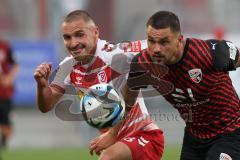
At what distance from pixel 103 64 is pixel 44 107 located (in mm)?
763

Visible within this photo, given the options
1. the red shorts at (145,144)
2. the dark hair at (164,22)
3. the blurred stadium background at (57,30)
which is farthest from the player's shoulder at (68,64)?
the blurred stadium background at (57,30)

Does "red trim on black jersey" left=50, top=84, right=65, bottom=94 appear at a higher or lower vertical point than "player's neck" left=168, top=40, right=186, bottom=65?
lower

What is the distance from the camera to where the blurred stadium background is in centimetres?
1812

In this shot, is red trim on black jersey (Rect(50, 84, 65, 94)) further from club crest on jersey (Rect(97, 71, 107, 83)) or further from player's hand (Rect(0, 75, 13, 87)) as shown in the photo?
player's hand (Rect(0, 75, 13, 87))

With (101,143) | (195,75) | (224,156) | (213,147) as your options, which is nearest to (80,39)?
(101,143)

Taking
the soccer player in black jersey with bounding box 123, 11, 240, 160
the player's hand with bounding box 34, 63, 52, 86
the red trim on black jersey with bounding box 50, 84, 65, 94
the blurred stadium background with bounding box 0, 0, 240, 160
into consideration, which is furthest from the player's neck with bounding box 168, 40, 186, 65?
the blurred stadium background with bounding box 0, 0, 240, 160

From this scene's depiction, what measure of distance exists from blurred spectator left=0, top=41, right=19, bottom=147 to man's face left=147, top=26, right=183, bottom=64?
27.9 feet

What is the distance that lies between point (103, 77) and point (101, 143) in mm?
726

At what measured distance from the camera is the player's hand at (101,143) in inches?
309

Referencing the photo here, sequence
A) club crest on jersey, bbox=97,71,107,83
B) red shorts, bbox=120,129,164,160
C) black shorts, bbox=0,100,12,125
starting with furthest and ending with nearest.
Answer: black shorts, bbox=0,100,12,125 < club crest on jersey, bbox=97,71,107,83 < red shorts, bbox=120,129,164,160

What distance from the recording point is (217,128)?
7836mm

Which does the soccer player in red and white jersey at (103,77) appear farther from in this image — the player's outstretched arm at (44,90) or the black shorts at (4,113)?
the black shorts at (4,113)

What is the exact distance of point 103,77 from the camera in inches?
321

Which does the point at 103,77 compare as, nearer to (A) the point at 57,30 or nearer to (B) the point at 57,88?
(B) the point at 57,88
